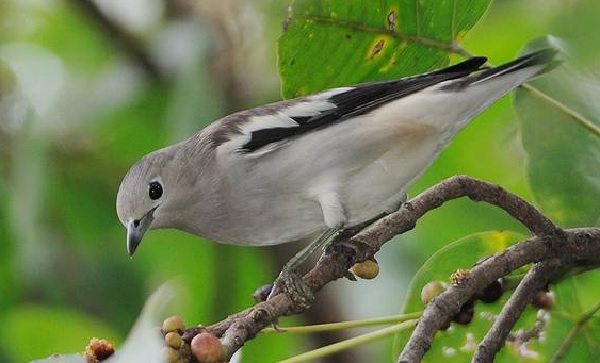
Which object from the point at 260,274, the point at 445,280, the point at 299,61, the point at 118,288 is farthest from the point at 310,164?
the point at 118,288

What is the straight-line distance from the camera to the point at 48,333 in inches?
105

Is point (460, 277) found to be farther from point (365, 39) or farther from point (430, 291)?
point (365, 39)

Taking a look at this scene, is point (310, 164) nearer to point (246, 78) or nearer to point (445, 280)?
point (445, 280)

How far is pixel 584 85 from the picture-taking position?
7.15 ft

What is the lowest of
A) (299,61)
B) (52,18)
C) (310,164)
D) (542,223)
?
(542,223)

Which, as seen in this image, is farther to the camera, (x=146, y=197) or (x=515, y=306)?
(x=146, y=197)

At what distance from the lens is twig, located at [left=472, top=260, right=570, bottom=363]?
5.54 ft

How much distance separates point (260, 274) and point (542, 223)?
5.50ft

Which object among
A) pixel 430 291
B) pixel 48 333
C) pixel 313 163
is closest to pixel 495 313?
pixel 430 291

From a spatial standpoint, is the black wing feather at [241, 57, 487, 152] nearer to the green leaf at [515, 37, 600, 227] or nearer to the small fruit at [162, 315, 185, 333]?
the green leaf at [515, 37, 600, 227]

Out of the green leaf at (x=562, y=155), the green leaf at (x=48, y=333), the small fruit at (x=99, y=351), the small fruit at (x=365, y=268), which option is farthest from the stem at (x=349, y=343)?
the green leaf at (x=48, y=333)

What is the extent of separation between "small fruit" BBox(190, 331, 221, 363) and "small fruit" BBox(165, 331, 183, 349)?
0.15ft

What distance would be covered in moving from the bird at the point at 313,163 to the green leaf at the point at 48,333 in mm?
311

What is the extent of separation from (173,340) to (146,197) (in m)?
1.02
